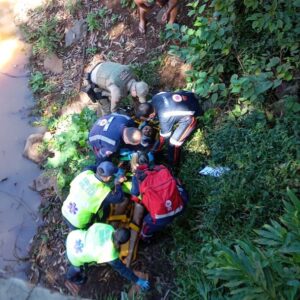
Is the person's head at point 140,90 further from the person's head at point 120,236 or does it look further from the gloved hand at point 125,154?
the person's head at point 120,236

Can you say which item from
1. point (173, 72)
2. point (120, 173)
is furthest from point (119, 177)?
point (173, 72)

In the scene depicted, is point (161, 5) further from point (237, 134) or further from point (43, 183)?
point (43, 183)

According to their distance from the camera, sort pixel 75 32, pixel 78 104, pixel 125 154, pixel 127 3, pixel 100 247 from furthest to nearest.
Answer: pixel 75 32 < pixel 127 3 < pixel 78 104 < pixel 125 154 < pixel 100 247

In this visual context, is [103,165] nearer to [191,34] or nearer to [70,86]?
[191,34]

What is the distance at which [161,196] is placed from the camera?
173 inches

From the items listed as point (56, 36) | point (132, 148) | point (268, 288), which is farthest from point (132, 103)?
point (268, 288)

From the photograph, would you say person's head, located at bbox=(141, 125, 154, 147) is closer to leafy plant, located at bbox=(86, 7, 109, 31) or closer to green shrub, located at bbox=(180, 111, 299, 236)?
green shrub, located at bbox=(180, 111, 299, 236)

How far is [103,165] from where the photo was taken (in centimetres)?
462

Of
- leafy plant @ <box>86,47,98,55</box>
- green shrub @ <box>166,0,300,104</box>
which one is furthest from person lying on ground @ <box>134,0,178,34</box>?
leafy plant @ <box>86,47,98,55</box>

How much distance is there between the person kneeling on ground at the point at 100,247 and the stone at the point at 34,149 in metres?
2.54

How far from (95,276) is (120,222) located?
703mm

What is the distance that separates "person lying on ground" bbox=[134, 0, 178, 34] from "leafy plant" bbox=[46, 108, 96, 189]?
5.29 ft

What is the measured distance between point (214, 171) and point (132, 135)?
1005mm

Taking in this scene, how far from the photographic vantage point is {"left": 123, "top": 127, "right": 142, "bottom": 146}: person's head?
499cm
